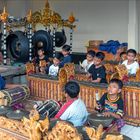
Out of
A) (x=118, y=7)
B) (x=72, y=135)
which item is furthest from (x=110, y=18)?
(x=72, y=135)

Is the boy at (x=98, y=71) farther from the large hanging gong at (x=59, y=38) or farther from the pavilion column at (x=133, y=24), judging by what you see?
the large hanging gong at (x=59, y=38)

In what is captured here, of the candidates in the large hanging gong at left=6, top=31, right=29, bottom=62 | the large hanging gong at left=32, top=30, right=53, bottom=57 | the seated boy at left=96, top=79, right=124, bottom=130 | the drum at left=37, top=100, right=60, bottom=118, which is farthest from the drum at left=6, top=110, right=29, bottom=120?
the large hanging gong at left=32, top=30, right=53, bottom=57

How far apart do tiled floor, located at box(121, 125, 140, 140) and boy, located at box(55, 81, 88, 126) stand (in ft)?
2.41

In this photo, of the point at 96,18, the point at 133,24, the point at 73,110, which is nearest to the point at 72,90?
the point at 73,110

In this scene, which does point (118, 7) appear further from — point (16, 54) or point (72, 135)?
point (72, 135)

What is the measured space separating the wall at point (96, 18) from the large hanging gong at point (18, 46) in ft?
14.6

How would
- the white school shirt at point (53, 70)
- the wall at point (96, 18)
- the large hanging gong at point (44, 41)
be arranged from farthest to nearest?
the wall at point (96, 18), the large hanging gong at point (44, 41), the white school shirt at point (53, 70)

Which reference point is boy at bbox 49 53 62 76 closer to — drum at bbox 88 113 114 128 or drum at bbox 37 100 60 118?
drum at bbox 37 100 60 118

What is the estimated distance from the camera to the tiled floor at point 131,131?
3074 mm

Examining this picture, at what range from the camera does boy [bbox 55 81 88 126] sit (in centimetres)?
253

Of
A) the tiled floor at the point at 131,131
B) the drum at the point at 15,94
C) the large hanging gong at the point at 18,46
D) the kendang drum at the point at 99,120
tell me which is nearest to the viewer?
the kendang drum at the point at 99,120

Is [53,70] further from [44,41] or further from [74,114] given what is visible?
[44,41]

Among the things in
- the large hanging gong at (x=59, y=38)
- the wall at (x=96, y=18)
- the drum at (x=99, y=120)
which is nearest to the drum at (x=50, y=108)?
the drum at (x=99, y=120)

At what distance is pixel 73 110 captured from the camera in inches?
100
